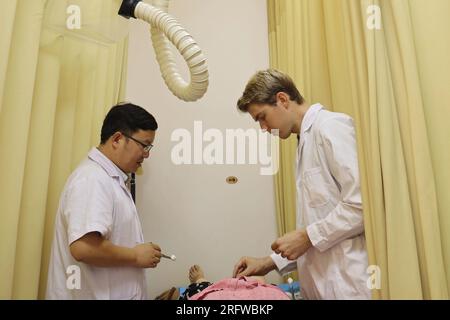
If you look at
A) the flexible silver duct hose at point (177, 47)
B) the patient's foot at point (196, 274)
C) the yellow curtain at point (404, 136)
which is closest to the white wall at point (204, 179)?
the patient's foot at point (196, 274)

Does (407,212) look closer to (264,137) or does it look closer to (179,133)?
(264,137)

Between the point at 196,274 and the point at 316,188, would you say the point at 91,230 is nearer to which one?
the point at 316,188

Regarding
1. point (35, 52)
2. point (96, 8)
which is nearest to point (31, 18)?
point (35, 52)

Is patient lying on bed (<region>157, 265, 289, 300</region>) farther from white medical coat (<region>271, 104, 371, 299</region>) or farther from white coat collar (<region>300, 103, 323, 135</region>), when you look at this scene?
white coat collar (<region>300, 103, 323, 135</region>)

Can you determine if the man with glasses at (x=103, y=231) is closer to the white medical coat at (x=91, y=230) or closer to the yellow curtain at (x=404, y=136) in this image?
the white medical coat at (x=91, y=230)

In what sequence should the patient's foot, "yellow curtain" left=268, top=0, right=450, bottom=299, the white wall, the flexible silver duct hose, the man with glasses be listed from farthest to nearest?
the white wall
the patient's foot
the flexible silver duct hose
the man with glasses
"yellow curtain" left=268, top=0, right=450, bottom=299

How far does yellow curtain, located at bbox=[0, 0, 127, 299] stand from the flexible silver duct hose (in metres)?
0.18

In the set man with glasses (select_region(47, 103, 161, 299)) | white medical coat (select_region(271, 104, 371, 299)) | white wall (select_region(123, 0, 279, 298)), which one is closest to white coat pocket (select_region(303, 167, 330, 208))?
white medical coat (select_region(271, 104, 371, 299))

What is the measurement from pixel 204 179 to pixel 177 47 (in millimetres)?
890

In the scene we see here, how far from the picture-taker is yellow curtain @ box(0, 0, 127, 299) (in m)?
0.87

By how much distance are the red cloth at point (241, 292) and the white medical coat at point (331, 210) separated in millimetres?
174

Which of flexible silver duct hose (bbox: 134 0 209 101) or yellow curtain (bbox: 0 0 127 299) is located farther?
flexible silver duct hose (bbox: 134 0 209 101)

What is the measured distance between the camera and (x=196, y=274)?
1.83m

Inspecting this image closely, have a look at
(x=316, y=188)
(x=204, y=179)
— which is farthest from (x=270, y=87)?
(x=204, y=179)
